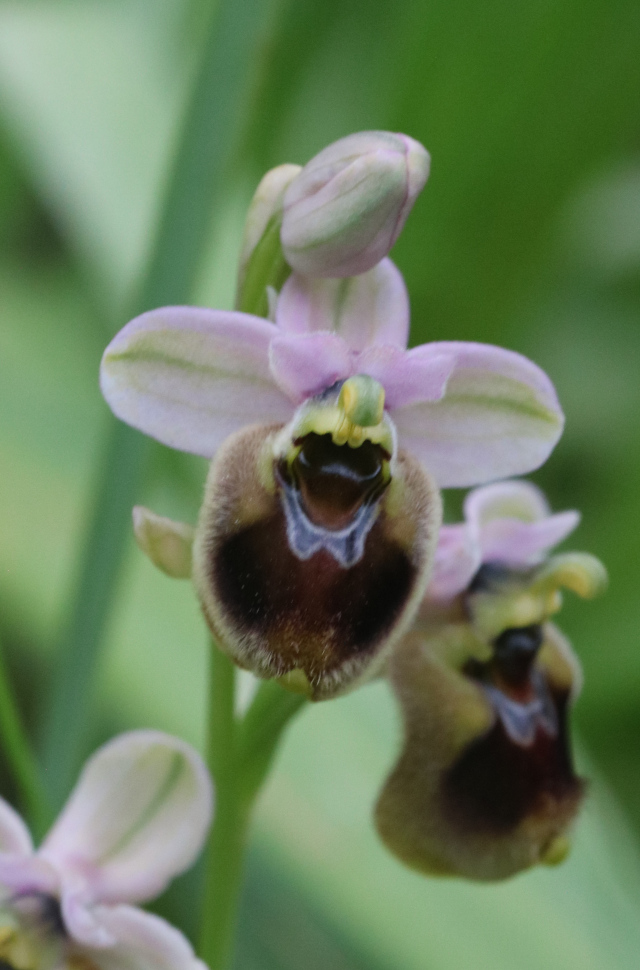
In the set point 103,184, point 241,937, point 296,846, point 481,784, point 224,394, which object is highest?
point 224,394

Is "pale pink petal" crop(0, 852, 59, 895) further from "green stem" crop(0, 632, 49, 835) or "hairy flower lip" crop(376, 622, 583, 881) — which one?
"hairy flower lip" crop(376, 622, 583, 881)

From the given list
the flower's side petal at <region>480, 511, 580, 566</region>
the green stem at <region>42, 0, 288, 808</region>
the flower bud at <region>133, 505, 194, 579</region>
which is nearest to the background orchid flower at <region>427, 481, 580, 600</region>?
the flower's side petal at <region>480, 511, 580, 566</region>

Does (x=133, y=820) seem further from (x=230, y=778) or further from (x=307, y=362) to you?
(x=307, y=362)

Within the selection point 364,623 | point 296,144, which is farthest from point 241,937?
→ point 296,144

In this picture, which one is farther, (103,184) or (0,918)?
(103,184)

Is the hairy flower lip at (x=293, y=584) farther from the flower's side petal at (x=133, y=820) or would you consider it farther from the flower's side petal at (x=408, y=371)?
the flower's side petal at (x=133, y=820)

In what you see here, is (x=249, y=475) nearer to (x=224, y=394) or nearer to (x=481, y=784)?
(x=224, y=394)

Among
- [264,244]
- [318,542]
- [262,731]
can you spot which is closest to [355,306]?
[264,244]
